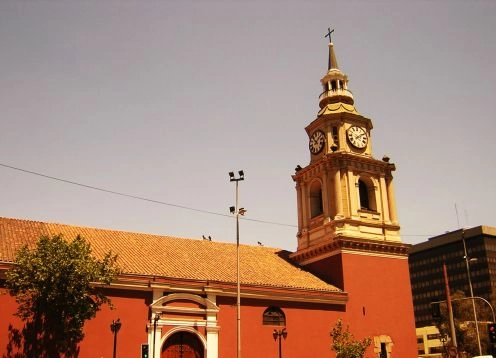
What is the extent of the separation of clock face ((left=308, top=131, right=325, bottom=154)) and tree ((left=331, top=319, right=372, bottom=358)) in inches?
557

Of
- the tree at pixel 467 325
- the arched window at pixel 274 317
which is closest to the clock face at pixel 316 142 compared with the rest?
the arched window at pixel 274 317

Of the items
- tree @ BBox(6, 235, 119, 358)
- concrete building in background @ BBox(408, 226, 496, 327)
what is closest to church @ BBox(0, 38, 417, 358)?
tree @ BBox(6, 235, 119, 358)

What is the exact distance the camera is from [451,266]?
416 ft

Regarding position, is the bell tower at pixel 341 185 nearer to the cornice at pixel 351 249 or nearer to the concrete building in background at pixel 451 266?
the cornice at pixel 351 249

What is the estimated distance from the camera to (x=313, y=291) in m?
37.8

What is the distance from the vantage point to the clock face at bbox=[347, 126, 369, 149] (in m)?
44.8

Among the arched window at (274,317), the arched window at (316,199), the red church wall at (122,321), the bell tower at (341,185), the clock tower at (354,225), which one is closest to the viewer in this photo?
the red church wall at (122,321)

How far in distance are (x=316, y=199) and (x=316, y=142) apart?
184 inches

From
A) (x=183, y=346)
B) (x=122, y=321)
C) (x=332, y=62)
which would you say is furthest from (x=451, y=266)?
(x=122, y=321)

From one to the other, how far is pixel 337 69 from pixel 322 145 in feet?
25.2

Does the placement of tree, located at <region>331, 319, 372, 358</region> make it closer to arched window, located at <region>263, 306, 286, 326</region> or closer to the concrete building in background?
arched window, located at <region>263, 306, 286, 326</region>

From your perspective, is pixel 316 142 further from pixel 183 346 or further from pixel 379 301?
pixel 183 346

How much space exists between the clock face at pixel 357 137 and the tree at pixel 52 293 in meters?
23.2

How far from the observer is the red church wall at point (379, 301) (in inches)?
1553
